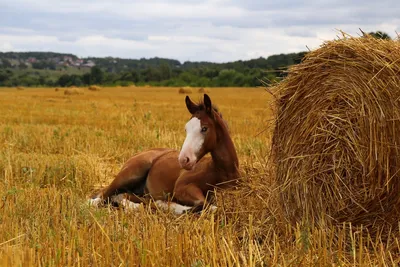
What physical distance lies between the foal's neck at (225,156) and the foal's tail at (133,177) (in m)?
1.23

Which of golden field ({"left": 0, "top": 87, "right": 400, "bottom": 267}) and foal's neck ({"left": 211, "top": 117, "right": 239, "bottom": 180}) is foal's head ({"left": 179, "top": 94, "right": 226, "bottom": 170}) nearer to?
foal's neck ({"left": 211, "top": 117, "right": 239, "bottom": 180})

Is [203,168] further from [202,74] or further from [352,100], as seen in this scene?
[202,74]

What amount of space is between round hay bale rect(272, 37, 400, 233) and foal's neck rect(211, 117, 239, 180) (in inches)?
50.2

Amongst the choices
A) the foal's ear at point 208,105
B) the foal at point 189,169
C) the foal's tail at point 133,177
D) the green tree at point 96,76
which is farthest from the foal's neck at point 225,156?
the green tree at point 96,76

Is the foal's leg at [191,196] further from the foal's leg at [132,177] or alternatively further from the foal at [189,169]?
the foal's leg at [132,177]

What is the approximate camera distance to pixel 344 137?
4.49m

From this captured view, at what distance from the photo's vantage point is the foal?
606 centimetres

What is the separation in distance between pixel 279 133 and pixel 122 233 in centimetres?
184

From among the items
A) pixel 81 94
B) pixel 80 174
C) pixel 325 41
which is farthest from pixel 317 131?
pixel 81 94

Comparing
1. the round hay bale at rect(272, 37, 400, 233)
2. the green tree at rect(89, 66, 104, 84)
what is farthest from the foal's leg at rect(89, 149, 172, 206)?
the green tree at rect(89, 66, 104, 84)

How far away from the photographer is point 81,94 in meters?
35.0

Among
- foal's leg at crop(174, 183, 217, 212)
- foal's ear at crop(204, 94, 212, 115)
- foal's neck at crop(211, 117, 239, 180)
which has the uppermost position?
foal's ear at crop(204, 94, 212, 115)

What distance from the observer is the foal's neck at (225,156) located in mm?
6285

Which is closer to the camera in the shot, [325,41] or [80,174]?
[325,41]
